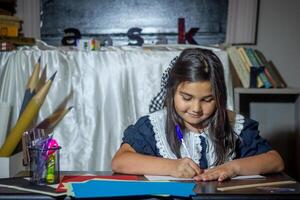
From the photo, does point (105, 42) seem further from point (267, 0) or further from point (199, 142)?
point (199, 142)

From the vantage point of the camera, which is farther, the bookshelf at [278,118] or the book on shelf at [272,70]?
the bookshelf at [278,118]

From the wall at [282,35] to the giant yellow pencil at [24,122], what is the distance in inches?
45.3

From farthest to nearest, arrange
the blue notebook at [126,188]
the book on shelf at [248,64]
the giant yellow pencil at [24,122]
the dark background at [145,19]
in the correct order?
the dark background at [145,19] → the book on shelf at [248,64] → the giant yellow pencil at [24,122] → the blue notebook at [126,188]

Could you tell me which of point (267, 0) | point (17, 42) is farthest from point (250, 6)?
point (17, 42)

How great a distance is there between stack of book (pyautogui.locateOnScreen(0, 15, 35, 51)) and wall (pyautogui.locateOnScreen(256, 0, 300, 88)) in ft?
3.85

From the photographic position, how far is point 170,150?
122 centimetres

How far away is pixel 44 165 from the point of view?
96cm

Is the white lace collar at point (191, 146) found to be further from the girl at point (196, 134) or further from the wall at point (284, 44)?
the wall at point (284, 44)

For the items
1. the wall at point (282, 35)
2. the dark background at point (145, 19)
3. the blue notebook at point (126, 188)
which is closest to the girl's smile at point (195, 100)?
the blue notebook at point (126, 188)

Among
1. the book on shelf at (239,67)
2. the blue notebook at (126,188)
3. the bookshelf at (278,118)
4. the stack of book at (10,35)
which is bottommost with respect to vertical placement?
the bookshelf at (278,118)

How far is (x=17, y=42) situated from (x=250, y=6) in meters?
1.15

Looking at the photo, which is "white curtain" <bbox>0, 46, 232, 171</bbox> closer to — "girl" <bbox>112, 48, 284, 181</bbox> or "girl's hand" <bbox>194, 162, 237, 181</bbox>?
"girl" <bbox>112, 48, 284, 181</bbox>

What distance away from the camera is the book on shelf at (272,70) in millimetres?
2145

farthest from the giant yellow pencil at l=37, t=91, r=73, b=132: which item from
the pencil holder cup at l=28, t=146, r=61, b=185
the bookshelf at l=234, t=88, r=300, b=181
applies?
the pencil holder cup at l=28, t=146, r=61, b=185
